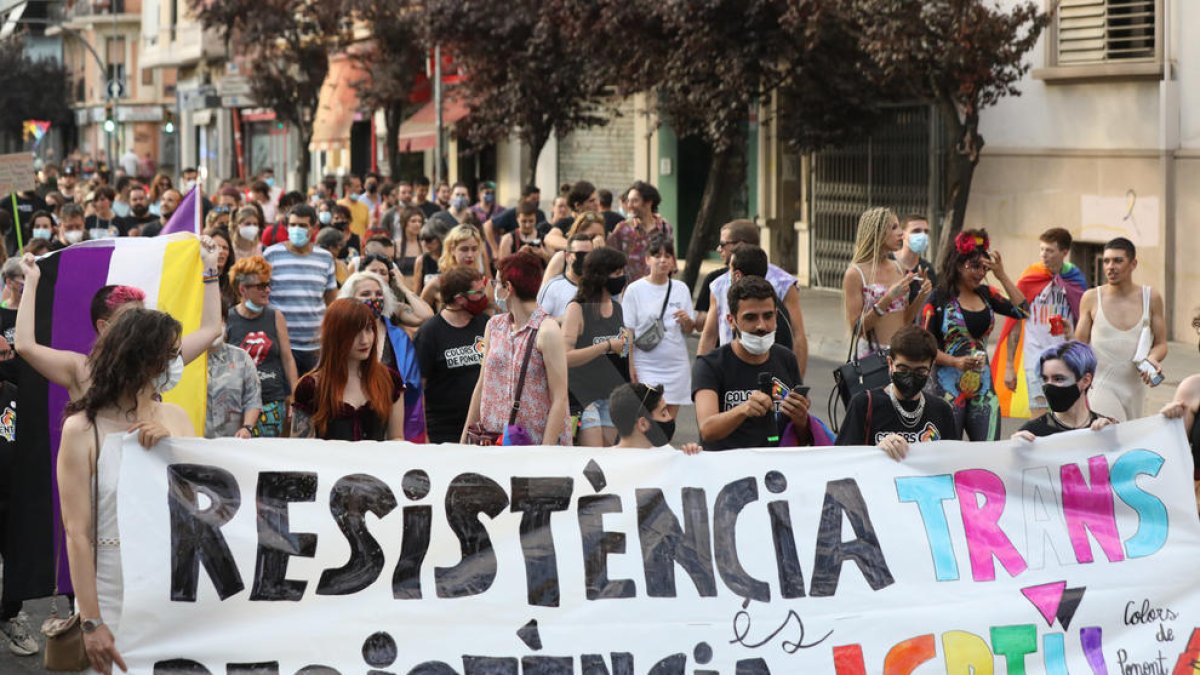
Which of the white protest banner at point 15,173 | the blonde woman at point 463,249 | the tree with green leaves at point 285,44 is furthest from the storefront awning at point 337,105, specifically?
the blonde woman at point 463,249

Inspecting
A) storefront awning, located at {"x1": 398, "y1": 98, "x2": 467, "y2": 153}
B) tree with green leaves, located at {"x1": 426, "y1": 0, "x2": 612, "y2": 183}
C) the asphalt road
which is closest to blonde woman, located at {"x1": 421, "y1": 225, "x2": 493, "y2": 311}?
the asphalt road

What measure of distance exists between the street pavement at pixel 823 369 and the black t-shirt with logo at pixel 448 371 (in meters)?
1.92

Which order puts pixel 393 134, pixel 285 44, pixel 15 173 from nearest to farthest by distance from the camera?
pixel 15 173 < pixel 393 134 < pixel 285 44

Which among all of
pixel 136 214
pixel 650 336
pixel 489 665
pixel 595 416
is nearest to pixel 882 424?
pixel 595 416

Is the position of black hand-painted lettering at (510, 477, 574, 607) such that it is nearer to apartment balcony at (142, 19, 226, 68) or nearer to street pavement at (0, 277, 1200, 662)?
street pavement at (0, 277, 1200, 662)

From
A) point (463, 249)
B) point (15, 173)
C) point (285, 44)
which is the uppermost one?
point (285, 44)

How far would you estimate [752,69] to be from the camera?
22656 millimetres

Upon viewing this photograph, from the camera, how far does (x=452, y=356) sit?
28.3 feet

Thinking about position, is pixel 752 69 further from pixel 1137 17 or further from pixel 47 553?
pixel 47 553

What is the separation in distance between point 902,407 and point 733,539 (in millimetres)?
1187

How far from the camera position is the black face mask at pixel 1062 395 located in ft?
21.7

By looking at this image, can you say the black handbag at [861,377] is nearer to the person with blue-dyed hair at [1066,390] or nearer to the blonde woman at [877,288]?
the blonde woman at [877,288]

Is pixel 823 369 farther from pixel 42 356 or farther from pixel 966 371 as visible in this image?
pixel 42 356

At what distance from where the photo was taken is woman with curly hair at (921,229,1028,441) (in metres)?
9.16
